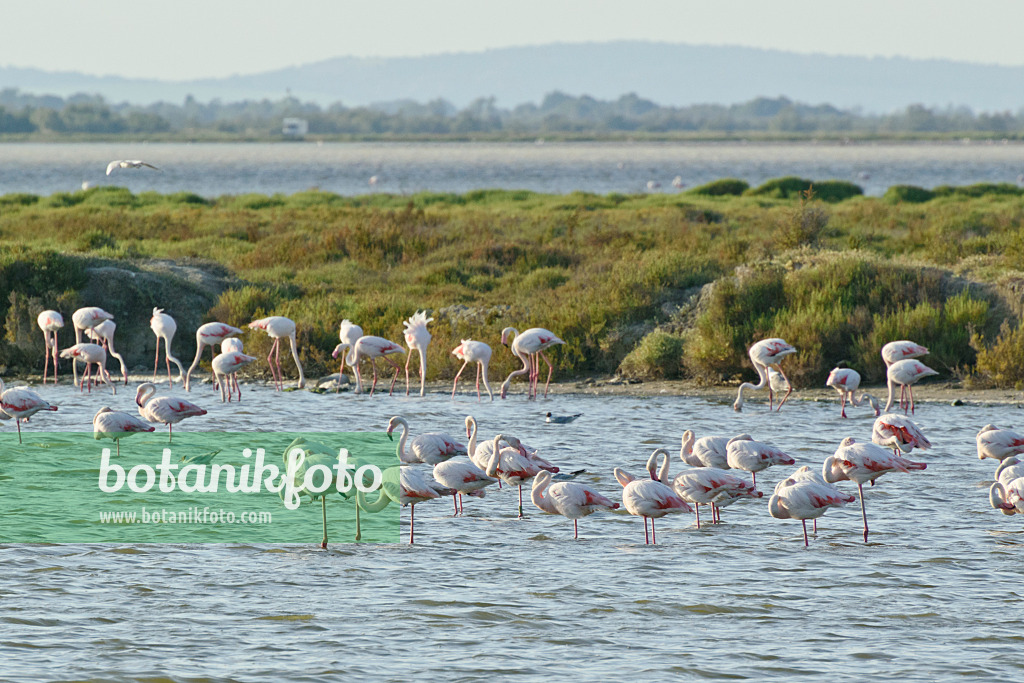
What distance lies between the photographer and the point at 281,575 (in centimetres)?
816

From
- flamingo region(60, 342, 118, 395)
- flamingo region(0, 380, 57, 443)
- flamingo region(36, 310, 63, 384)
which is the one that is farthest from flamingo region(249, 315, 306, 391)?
flamingo region(0, 380, 57, 443)

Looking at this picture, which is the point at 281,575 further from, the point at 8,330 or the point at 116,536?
the point at 8,330

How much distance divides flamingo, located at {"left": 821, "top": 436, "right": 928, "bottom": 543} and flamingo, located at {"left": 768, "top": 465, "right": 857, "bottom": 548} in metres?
0.62

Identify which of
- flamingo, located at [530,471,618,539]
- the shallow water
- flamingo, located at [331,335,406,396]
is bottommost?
the shallow water

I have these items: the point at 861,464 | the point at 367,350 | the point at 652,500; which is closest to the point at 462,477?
the point at 652,500

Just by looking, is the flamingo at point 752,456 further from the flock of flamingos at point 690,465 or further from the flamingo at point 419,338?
the flamingo at point 419,338

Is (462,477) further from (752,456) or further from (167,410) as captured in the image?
(167,410)

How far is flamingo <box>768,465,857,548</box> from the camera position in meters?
8.58

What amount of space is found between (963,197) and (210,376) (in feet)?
94.0

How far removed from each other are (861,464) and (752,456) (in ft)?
2.92

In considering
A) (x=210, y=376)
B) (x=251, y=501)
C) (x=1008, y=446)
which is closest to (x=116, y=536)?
(x=251, y=501)

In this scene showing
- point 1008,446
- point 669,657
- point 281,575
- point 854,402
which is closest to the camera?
point 669,657

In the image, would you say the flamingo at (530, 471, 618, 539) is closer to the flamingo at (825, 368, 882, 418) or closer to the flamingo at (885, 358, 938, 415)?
the flamingo at (825, 368, 882, 418)

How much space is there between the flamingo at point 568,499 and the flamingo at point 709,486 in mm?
544
